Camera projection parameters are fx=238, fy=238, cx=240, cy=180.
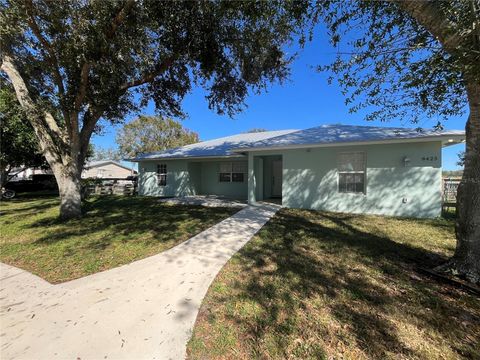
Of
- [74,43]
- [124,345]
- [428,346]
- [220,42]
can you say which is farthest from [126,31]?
[428,346]

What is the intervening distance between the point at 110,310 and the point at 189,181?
41.8ft

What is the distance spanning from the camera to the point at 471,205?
3547 millimetres

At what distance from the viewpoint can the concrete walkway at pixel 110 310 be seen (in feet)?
7.59

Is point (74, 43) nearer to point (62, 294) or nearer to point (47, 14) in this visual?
point (47, 14)

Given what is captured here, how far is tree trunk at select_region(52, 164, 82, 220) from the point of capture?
8109 mm

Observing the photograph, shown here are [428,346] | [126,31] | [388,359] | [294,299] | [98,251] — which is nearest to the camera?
[388,359]

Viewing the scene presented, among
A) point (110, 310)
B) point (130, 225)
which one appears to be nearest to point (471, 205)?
point (110, 310)

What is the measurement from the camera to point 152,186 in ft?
53.9

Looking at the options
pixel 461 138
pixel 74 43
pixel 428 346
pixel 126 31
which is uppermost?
pixel 126 31

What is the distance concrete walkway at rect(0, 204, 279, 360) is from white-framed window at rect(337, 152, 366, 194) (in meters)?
6.98

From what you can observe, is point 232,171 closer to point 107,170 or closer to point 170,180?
point 170,180

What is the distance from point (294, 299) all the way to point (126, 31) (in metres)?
7.12

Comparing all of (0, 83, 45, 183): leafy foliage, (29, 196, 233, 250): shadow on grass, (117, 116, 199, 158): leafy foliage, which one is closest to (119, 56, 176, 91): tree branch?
(29, 196, 233, 250): shadow on grass

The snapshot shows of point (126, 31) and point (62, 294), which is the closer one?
point (62, 294)
